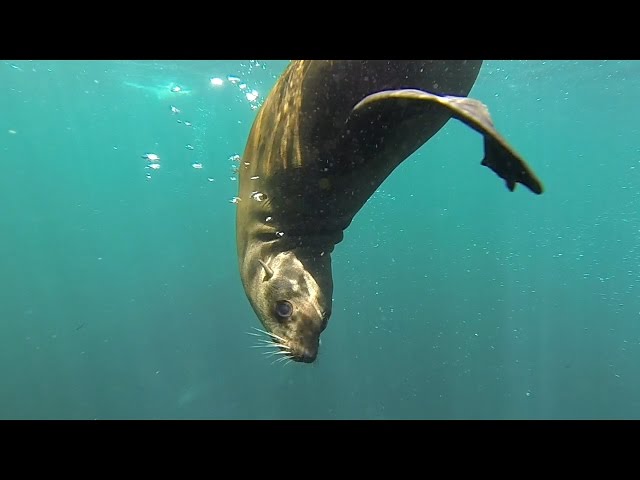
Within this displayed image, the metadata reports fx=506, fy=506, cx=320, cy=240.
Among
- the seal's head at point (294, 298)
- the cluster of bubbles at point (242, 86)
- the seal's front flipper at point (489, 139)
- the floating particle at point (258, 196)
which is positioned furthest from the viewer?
the cluster of bubbles at point (242, 86)

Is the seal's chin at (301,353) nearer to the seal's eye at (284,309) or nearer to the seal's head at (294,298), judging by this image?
the seal's head at (294,298)

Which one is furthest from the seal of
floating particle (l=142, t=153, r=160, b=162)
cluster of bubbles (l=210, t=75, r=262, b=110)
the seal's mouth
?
floating particle (l=142, t=153, r=160, b=162)

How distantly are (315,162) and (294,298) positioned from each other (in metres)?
1.01

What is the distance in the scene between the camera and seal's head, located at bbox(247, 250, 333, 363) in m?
3.57

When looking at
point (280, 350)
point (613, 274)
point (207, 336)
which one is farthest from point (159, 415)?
point (613, 274)

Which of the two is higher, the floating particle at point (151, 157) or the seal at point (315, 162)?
the floating particle at point (151, 157)

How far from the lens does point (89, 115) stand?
1308 inches

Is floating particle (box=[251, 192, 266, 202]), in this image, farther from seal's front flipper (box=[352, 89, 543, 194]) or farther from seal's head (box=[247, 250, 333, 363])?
seal's front flipper (box=[352, 89, 543, 194])

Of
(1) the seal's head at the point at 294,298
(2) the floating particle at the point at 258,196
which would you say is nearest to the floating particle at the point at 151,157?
(2) the floating particle at the point at 258,196

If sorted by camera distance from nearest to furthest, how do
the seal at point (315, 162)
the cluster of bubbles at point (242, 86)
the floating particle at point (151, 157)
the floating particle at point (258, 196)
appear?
1. the seal at point (315, 162)
2. the floating particle at point (258, 196)
3. the cluster of bubbles at point (242, 86)
4. the floating particle at point (151, 157)

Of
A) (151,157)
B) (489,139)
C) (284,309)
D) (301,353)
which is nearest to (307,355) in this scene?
(301,353)

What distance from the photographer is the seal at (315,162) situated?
3426mm
